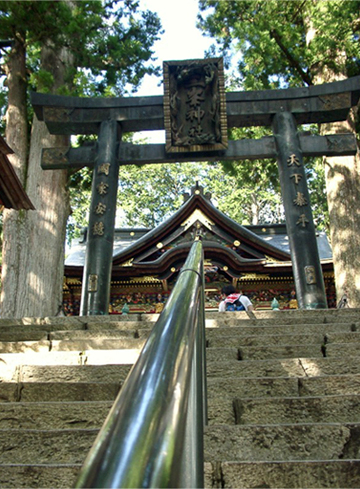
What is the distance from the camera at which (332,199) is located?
35.4ft

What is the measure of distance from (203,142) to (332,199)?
12.6ft

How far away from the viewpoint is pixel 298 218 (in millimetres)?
7711

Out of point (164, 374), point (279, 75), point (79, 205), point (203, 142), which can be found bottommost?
point (164, 374)

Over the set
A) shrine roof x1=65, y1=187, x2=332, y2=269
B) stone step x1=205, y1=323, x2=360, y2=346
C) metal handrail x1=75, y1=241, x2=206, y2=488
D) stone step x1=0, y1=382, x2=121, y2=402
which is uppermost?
shrine roof x1=65, y1=187, x2=332, y2=269

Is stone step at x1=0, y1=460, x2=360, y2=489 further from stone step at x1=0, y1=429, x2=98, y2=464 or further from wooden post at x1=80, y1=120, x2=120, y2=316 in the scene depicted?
wooden post at x1=80, y1=120, x2=120, y2=316

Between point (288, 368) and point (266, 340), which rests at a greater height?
point (266, 340)

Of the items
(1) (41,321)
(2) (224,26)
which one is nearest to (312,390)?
(1) (41,321)

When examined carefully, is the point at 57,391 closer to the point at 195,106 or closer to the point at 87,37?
the point at 195,106

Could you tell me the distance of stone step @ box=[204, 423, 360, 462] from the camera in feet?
7.11

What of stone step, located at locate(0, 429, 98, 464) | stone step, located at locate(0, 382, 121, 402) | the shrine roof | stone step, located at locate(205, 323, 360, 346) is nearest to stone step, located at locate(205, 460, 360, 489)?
stone step, located at locate(0, 429, 98, 464)

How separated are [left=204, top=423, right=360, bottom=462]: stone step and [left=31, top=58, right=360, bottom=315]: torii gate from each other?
6233mm

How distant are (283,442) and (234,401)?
18.8 inches

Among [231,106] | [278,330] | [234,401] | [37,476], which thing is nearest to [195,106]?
[231,106]

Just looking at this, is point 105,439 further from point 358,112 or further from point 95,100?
point 358,112
